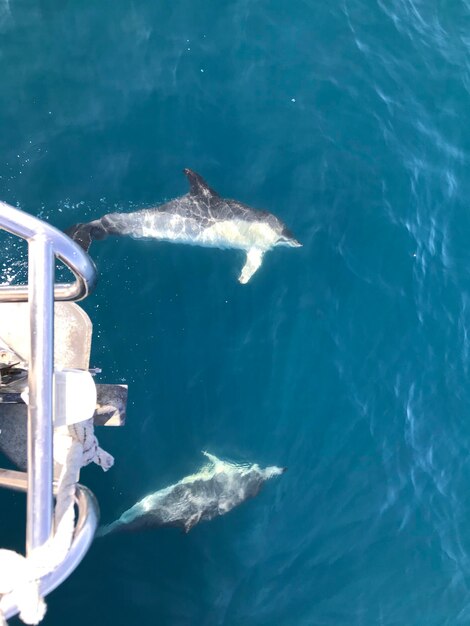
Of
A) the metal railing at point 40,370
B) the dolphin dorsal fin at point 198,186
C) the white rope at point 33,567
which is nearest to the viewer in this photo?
the white rope at point 33,567

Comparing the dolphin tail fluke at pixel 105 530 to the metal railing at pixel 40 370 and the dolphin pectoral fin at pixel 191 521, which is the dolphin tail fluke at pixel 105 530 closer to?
the dolphin pectoral fin at pixel 191 521

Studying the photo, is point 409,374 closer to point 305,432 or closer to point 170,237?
point 305,432

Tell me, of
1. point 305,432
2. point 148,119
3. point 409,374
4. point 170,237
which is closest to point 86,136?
point 148,119

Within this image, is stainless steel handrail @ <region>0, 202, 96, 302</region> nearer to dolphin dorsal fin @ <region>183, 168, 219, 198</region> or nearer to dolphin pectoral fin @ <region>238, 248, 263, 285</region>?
dolphin dorsal fin @ <region>183, 168, 219, 198</region>

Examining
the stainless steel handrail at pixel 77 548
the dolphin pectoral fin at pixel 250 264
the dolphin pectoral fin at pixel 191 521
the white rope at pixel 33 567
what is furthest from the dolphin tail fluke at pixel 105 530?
the white rope at pixel 33 567

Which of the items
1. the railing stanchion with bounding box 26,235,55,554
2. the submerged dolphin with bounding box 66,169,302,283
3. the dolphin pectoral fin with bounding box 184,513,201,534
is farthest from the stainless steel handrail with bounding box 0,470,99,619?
the submerged dolphin with bounding box 66,169,302,283

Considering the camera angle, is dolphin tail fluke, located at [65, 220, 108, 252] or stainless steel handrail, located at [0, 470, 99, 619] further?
dolphin tail fluke, located at [65, 220, 108, 252]
